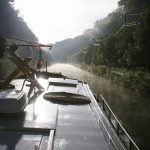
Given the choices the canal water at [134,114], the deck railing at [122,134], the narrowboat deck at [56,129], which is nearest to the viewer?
the narrowboat deck at [56,129]

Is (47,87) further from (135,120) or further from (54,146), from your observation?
(135,120)

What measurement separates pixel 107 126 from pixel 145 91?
25044 mm

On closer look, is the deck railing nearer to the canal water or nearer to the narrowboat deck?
the narrowboat deck

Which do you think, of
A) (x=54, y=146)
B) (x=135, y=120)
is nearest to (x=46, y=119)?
(x=54, y=146)

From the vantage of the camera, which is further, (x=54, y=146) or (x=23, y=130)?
(x=23, y=130)

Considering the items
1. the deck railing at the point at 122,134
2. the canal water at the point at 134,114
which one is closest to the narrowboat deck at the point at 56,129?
the deck railing at the point at 122,134

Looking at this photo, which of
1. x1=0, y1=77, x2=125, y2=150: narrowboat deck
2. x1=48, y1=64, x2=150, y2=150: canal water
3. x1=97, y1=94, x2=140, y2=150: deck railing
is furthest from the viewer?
x1=48, y1=64, x2=150, y2=150: canal water

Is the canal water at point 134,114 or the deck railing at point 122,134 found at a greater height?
the deck railing at point 122,134

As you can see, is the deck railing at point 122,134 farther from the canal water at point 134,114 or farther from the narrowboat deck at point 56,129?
the canal water at point 134,114

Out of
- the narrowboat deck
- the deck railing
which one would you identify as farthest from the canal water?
the narrowboat deck

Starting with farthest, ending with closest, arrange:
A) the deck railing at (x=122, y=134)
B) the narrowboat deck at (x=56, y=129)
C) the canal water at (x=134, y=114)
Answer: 1. the canal water at (x=134, y=114)
2. the deck railing at (x=122, y=134)
3. the narrowboat deck at (x=56, y=129)

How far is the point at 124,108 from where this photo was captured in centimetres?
2741

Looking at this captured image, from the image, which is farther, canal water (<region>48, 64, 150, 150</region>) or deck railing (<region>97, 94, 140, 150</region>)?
canal water (<region>48, 64, 150, 150</region>)

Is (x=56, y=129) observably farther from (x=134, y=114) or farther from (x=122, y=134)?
(x=134, y=114)
